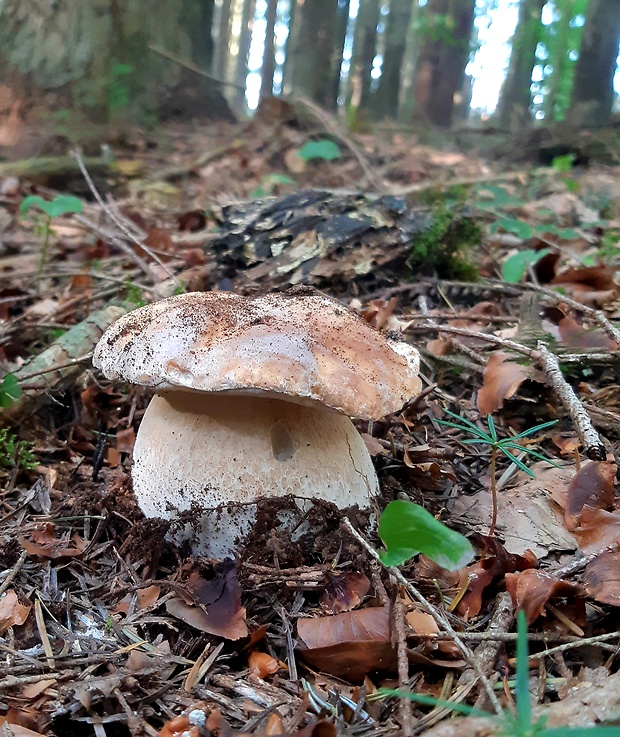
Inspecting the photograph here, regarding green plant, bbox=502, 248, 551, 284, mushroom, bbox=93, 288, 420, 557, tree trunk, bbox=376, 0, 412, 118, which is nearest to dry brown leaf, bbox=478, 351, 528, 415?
mushroom, bbox=93, 288, 420, 557

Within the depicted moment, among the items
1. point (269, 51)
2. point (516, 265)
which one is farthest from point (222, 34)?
point (516, 265)

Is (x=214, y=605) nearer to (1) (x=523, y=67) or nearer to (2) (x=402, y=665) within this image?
(2) (x=402, y=665)

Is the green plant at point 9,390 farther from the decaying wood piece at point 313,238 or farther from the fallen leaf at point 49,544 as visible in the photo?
the decaying wood piece at point 313,238

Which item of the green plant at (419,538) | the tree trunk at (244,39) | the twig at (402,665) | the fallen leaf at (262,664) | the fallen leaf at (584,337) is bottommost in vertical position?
the fallen leaf at (262,664)

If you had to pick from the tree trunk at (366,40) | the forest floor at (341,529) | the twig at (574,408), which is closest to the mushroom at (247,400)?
the forest floor at (341,529)

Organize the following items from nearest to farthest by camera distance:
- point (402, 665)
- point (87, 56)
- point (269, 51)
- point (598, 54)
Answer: point (402, 665) < point (87, 56) < point (598, 54) < point (269, 51)

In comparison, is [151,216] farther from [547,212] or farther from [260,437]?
[260,437]
